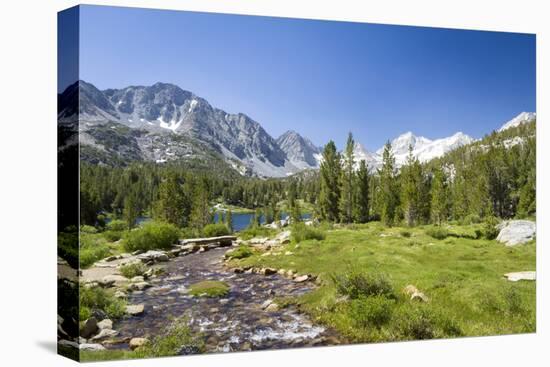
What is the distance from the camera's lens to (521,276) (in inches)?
543

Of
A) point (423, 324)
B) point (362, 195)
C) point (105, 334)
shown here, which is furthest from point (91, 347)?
point (362, 195)

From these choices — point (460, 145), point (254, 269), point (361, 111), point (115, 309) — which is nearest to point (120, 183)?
point (115, 309)

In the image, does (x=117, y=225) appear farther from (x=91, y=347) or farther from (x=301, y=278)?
(x=301, y=278)

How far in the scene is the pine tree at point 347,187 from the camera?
13406mm

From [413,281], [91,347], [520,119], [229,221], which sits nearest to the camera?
[91,347]

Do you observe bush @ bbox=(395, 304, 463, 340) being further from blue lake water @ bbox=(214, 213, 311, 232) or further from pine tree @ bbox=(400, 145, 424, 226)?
blue lake water @ bbox=(214, 213, 311, 232)

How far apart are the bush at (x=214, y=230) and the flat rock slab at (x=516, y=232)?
6.66 meters

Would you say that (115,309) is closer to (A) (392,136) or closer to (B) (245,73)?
(B) (245,73)

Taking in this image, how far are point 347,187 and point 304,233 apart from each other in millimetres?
1626

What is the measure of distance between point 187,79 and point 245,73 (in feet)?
4.43

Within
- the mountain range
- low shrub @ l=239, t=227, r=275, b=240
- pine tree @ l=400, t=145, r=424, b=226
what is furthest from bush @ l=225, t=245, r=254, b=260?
pine tree @ l=400, t=145, r=424, b=226

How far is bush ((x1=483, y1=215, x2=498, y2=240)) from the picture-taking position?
14.0 metres

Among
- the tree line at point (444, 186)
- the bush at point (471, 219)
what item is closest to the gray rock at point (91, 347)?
the tree line at point (444, 186)

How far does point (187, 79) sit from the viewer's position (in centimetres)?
1191
